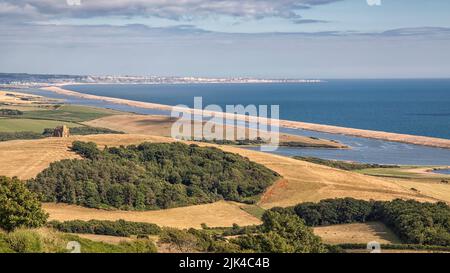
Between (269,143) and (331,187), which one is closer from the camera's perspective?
(331,187)

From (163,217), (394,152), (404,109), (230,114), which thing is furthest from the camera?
(404,109)

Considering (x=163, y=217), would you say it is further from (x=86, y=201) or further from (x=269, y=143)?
(x=269, y=143)

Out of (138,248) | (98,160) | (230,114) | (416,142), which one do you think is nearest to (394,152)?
(416,142)

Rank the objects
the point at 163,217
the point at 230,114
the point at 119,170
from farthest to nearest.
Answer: the point at 230,114 → the point at 119,170 → the point at 163,217

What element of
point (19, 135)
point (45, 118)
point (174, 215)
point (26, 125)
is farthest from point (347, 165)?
point (45, 118)

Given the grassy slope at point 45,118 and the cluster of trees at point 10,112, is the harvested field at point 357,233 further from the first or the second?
the cluster of trees at point 10,112

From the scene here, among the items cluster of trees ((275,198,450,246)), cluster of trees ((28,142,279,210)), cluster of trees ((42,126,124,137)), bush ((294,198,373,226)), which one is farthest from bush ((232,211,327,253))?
cluster of trees ((42,126,124,137))

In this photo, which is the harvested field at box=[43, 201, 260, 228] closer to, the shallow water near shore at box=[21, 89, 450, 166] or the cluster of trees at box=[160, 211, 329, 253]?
the cluster of trees at box=[160, 211, 329, 253]

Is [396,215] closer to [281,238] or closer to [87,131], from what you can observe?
[281,238]
